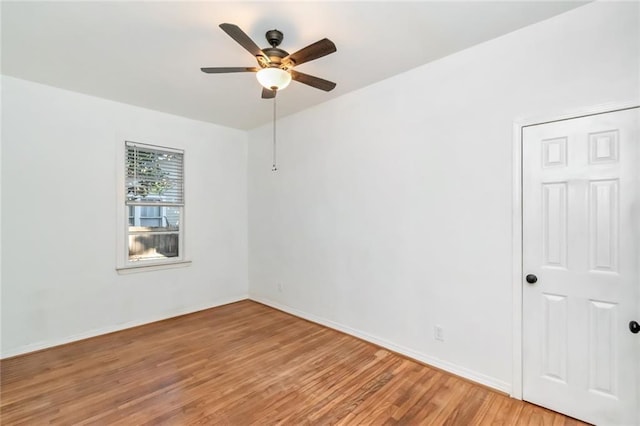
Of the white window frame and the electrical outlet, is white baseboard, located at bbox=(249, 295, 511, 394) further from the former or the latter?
the white window frame

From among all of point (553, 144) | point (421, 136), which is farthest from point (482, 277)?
point (421, 136)

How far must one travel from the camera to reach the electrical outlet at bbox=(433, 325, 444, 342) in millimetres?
2709

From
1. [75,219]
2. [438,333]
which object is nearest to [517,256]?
[438,333]

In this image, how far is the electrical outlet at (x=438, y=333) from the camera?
271 cm

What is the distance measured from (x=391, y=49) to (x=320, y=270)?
2601 mm

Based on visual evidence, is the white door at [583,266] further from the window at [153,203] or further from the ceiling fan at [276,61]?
the window at [153,203]

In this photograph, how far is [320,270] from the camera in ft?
12.6

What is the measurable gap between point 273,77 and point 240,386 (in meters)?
2.50

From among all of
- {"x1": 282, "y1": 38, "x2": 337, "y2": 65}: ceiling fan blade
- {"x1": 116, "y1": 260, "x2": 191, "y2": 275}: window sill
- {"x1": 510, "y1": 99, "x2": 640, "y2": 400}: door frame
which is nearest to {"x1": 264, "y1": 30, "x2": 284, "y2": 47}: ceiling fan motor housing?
{"x1": 282, "y1": 38, "x2": 337, "y2": 65}: ceiling fan blade

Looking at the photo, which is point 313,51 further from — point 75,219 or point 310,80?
point 75,219

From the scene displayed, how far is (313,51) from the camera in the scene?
6.63ft

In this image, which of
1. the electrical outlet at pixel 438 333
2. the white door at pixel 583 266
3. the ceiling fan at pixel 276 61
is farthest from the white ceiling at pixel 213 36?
the electrical outlet at pixel 438 333

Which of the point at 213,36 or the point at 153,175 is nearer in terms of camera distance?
the point at 213,36

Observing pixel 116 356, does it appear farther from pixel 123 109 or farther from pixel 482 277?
pixel 482 277
